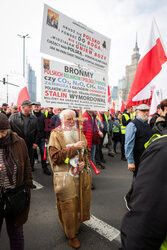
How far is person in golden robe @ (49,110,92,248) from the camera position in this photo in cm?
217

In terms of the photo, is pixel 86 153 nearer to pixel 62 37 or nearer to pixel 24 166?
pixel 24 166

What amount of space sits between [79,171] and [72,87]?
1.15 m

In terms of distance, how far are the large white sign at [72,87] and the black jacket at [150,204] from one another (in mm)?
1504

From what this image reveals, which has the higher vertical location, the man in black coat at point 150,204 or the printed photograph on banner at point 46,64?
the printed photograph on banner at point 46,64

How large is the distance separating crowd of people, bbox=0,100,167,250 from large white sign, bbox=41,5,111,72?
2.58 ft

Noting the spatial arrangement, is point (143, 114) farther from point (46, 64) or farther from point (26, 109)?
point (26, 109)

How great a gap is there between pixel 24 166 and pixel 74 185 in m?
0.70

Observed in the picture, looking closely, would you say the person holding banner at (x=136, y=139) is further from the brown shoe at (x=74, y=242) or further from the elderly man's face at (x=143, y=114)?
the brown shoe at (x=74, y=242)

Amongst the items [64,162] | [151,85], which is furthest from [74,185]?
[151,85]

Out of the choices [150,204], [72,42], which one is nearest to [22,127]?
[72,42]

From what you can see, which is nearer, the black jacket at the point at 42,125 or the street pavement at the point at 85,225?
the street pavement at the point at 85,225

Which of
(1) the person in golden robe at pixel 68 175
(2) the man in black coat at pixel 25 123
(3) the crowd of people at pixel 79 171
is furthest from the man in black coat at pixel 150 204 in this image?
(2) the man in black coat at pixel 25 123

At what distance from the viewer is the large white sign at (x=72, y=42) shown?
1.99 meters

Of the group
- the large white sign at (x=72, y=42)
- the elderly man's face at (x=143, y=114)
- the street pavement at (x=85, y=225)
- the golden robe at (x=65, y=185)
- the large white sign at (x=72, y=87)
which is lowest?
the street pavement at (x=85, y=225)
